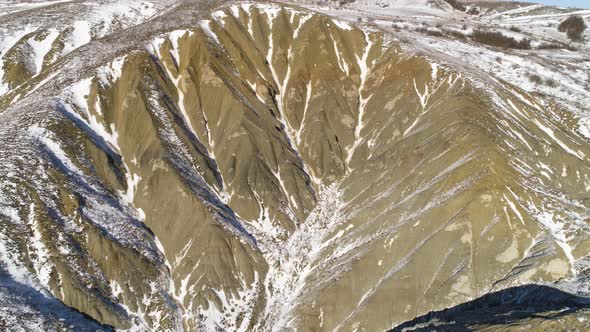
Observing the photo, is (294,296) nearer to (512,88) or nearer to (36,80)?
(512,88)

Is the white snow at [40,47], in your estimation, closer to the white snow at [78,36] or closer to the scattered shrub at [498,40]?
the white snow at [78,36]

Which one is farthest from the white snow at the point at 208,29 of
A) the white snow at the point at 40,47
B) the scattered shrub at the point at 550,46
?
the scattered shrub at the point at 550,46

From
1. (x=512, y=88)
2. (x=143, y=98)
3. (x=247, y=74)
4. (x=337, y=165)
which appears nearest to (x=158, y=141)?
(x=143, y=98)

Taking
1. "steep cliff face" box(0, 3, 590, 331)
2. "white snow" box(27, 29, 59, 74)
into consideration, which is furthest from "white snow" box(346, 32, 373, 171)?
"white snow" box(27, 29, 59, 74)

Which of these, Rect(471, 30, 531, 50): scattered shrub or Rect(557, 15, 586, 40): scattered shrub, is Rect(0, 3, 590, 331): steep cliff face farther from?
Rect(557, 15, 586, 40): scattered shrub

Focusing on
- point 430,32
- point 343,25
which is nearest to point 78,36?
point 343,25

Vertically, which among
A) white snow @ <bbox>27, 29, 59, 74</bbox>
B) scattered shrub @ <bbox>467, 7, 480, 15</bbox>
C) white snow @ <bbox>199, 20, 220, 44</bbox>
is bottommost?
white snow @ <bbox>199, 20, 220, 44</bbox>
